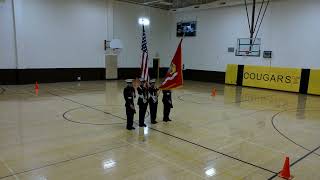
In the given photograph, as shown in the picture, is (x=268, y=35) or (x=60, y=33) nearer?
(x=268, y=35)

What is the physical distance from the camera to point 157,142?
223 inches

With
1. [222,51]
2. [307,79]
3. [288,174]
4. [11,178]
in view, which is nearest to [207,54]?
[222,51]

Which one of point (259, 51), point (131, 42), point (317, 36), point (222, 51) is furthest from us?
point (131, 42)

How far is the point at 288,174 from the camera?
164 inches

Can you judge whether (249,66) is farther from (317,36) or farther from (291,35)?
(317,36)

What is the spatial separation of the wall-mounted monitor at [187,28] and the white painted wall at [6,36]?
10.6 metres

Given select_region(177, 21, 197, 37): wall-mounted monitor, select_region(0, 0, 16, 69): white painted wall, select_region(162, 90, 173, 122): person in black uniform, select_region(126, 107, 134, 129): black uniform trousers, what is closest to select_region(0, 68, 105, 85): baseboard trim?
select_region(0, 0, 16, 69): white painted wall

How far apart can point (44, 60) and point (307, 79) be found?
1396 centimetres

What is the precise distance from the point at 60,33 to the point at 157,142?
12.1 meters

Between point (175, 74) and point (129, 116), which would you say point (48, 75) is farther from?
point (175, 74)

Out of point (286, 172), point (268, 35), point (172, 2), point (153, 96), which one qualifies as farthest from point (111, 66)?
point (286, 172)

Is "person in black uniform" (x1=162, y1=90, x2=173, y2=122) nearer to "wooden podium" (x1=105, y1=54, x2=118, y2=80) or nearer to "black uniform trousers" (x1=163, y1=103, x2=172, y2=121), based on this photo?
"black uniform trousers" (x1=163, y1=103, x2=172, y2=121)

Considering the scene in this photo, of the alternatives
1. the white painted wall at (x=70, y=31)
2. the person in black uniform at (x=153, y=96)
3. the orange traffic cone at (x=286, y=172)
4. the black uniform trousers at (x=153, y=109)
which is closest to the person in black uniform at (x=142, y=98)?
the person in black uniform at (x=153, y=96)

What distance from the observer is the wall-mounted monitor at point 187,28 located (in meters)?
18.9
